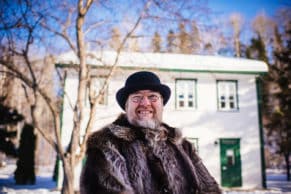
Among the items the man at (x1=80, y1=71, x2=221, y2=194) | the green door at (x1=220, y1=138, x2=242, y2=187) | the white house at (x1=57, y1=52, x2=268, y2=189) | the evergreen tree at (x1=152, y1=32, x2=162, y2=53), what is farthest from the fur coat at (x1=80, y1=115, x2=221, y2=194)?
the green door at (x1=220, y1=138, x2=242, y2=187)

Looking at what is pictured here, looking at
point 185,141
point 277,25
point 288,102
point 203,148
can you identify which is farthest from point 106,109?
point 277,25

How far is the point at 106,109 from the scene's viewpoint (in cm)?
1380

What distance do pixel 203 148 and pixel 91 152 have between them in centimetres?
1312

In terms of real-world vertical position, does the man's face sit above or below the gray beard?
above

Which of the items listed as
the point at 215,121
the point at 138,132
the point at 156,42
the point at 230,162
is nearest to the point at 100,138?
the point at 138,132

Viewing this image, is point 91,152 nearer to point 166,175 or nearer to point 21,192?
point 166,175

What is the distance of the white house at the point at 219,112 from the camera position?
14508mm

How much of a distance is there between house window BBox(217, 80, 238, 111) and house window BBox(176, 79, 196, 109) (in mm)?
1411

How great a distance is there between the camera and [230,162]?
14.8m

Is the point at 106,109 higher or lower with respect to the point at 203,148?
higher

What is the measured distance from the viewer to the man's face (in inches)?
96.2

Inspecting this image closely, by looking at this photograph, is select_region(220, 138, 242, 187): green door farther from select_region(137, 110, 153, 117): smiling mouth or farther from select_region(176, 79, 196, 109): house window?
select_region(137, 110, 153, 117): smiling mouth

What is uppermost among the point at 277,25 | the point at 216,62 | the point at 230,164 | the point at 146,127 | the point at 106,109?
the point at 277,25

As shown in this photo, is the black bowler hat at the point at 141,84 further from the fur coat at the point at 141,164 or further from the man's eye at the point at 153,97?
the fur coat at the point at 141,164
